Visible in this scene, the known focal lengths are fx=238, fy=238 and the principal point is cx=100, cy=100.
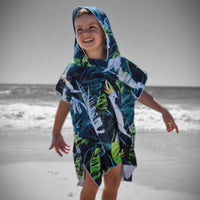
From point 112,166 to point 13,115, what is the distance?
749 cm

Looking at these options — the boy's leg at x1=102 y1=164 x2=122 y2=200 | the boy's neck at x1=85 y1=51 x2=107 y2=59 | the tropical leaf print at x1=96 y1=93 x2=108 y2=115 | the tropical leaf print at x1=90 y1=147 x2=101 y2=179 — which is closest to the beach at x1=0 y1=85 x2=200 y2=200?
the boy's leg at x1=102 y1=164 x2=122 y2=200

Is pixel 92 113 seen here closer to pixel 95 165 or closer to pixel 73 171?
pixel 95 165

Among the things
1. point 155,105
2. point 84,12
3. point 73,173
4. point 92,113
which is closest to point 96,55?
point 84,12

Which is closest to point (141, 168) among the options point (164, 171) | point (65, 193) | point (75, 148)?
point (164, 171)

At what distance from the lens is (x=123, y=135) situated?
155cm

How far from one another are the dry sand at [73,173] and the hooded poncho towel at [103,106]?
1003 millimetres

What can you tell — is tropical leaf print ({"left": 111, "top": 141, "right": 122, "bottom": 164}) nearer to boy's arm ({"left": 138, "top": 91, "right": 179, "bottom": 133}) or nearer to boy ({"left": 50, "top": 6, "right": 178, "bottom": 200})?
boy ({"left": 50, "top": 6, "right": 178, "bottom": 200})

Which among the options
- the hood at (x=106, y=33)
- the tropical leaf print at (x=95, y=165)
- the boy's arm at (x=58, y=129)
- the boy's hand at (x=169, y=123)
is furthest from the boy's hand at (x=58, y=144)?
the boy's hand at (x=169, y=123)

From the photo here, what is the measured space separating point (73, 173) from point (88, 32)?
202cm

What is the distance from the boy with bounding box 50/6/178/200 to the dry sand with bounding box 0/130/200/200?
3.10 ft

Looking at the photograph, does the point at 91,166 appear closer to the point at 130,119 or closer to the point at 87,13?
the point at 130,119

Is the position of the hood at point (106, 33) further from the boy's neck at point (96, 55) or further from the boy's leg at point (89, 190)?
the boy's leg at point (89, 190)

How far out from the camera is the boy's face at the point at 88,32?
1.54 meters

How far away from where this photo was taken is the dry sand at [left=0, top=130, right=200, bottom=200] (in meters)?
2.46
